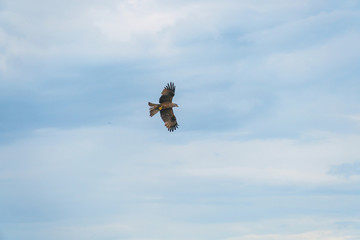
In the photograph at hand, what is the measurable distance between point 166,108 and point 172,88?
4419 millimetres

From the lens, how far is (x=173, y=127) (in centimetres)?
12938

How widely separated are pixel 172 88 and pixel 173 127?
9.28 meters

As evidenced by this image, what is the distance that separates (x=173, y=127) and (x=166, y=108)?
5.34m

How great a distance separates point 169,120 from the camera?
129000mm

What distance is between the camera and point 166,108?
12594 cm

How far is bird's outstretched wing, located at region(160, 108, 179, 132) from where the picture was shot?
419 ft

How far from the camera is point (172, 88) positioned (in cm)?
12431

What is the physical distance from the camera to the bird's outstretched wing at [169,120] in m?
128
